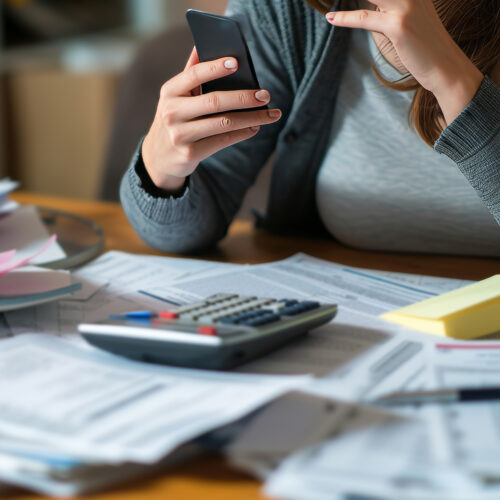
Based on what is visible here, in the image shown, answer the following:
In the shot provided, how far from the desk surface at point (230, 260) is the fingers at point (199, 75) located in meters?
0.19

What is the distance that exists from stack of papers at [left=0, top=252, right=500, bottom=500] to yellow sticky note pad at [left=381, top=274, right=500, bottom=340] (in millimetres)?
13

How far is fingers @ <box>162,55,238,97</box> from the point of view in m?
0.61


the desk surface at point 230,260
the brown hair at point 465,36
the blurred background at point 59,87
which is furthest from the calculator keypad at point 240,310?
the blurred background at point 59,87

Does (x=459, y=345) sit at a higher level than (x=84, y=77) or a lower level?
lower

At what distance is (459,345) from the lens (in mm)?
471

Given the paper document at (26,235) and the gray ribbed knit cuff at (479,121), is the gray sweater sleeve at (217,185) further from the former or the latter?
the gray ribbed knit cuff at (479,121)

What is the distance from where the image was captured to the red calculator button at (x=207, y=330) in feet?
1.34

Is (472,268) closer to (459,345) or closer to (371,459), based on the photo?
(459,345)

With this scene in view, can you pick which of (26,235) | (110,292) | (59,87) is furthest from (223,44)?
(59,87)

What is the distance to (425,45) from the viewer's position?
0.59 metres

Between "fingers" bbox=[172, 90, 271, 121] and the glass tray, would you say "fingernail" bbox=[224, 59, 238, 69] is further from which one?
the glass tray

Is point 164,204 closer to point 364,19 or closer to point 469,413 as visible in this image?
point 364,19

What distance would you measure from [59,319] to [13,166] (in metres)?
2.40

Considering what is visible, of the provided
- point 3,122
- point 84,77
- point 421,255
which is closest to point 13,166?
point 3,122
